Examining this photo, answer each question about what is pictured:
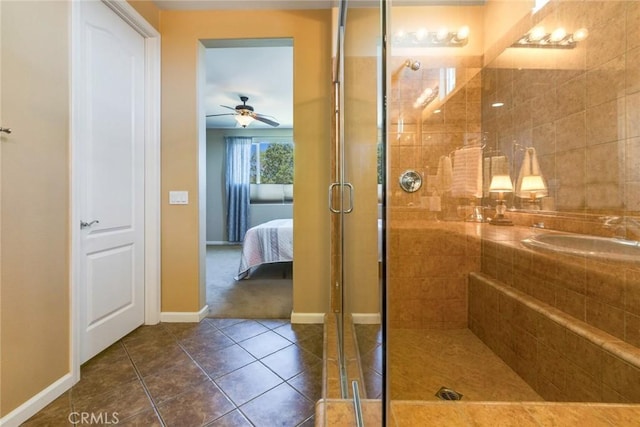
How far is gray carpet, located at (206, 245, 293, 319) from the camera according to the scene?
2.31 meters

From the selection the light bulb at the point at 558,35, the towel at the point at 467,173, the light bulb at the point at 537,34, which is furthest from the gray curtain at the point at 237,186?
the light bulb at the point at 558,35

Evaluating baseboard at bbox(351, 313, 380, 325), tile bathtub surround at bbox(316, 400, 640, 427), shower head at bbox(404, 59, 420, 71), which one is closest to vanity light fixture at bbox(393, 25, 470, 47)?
shower head at bbox(404, 59, 420, 71)

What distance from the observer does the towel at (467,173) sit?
1825 mm

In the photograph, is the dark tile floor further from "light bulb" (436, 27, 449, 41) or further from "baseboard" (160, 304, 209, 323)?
"light bulb" (436, 27, 449, 41)

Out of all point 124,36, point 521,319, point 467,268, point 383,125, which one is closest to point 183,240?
point 124,36

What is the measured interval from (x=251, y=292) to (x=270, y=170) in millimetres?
3669

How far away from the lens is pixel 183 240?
2.16m

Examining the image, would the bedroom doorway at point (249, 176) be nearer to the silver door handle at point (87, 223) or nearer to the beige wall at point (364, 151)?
the silver door handle at point (87, 223)

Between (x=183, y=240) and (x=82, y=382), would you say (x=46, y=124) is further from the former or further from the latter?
(x=82, y=382)

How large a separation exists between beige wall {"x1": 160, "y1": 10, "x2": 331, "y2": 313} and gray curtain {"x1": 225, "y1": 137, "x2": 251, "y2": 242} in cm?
365

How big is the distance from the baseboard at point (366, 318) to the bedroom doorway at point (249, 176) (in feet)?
4.39

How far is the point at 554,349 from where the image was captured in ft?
3.62

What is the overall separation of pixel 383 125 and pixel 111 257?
79.2 inches

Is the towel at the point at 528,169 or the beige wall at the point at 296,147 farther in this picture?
the beige wall at the point at 296,147
